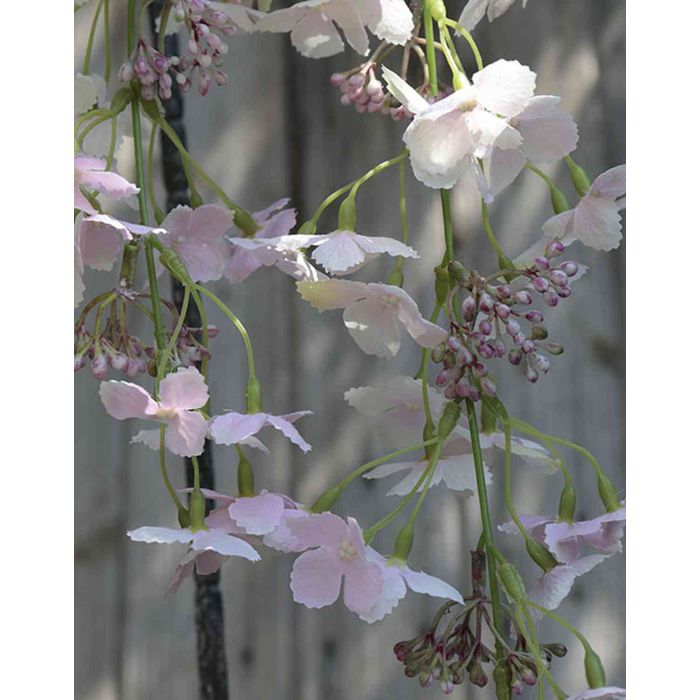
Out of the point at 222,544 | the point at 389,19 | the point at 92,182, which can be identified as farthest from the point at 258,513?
the point at 389,19

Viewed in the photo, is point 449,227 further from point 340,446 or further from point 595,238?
point 340,446

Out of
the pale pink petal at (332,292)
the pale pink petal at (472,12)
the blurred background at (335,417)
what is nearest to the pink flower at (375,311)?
the pale pink petal at (332,292)

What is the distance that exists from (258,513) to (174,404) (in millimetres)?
95

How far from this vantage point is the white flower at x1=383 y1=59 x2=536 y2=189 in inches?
27.1

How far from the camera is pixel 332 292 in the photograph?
746mm

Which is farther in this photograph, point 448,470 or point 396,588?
point 448,470

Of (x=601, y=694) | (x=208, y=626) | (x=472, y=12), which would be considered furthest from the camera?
(x=208, y=626)

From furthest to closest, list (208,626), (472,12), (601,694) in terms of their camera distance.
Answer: (208,626) < (472,12) < (601,694)

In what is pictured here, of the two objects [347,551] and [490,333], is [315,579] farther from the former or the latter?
[490,333]

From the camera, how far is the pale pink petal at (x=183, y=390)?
0.69 m

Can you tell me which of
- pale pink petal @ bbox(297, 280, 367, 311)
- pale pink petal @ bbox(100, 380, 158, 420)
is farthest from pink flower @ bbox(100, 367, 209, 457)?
pale pink petal @ bbox(297, 280, 367, 311)

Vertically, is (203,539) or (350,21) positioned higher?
(350,21)
